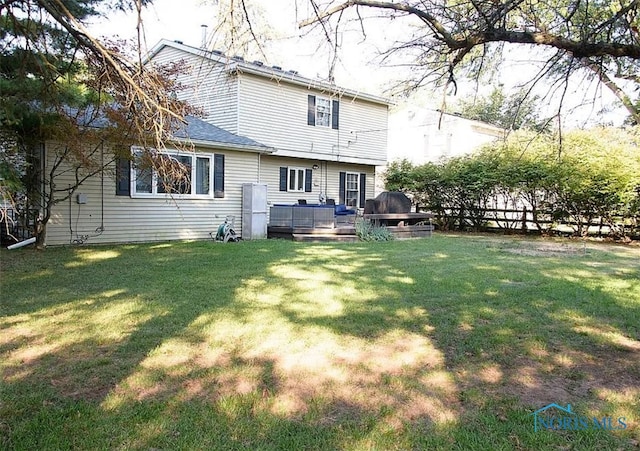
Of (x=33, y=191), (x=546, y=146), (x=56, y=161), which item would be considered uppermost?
(x=546, y=146)

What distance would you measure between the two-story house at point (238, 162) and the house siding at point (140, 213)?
0.07ft

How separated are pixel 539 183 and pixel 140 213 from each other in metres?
12.3

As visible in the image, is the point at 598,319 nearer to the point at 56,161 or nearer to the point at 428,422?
the point at 428,422

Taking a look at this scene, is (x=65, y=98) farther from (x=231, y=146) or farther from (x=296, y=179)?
(x=296, y=179)

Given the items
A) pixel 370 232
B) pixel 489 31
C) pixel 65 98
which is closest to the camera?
pixel 489 31

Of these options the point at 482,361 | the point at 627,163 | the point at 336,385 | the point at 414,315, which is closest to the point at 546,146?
the point at 627,163

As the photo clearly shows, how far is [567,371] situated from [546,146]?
44.7 feet

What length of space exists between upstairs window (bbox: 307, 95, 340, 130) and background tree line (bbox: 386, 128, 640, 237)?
11.6 ft

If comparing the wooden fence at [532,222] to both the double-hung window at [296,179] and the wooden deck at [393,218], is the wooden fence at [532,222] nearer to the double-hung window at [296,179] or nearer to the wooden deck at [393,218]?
the wooden deck at [393,218]

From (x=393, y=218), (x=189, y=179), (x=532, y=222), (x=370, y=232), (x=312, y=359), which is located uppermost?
(x=189, y=179)

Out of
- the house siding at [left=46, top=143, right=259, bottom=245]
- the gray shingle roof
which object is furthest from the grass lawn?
the gray shingle roof

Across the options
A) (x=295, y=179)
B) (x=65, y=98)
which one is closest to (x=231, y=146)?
(x=295, y=179)

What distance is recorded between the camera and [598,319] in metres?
4.95

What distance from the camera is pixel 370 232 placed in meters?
13.4
